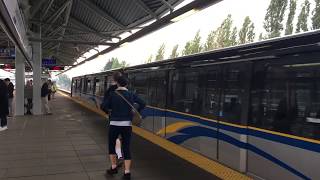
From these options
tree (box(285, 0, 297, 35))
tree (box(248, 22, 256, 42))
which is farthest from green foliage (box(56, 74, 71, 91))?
tree (box(285, 0, 297, 35))

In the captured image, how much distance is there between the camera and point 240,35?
41938 mm

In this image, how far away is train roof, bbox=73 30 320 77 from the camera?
5.07 m

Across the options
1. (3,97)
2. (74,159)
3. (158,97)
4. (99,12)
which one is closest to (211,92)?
(74,159)

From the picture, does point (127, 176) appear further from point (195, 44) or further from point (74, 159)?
point (195, 44)

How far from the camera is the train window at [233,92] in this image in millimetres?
6619

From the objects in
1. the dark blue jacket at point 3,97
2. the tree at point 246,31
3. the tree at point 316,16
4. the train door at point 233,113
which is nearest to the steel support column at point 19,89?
the dark blue jacket at point 3,97

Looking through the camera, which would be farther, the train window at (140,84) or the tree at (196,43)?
the tree at (196,43)

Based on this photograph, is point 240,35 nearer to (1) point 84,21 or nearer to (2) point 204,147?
(1) point 84,21

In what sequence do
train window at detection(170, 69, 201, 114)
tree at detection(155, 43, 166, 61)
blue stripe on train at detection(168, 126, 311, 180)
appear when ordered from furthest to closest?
tree at detection(155, 43, 166, 61)
train window at detection(170, 69, 201, 114)
blue stripe on train at detection(168, 126, 311, 180)

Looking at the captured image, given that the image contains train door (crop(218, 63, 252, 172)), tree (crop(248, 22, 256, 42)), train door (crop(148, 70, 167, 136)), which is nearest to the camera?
train door (crop(218, 63, 252, 172))

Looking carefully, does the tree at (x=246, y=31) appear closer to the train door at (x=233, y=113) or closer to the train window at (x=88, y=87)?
the train window at (x=88, y=87)

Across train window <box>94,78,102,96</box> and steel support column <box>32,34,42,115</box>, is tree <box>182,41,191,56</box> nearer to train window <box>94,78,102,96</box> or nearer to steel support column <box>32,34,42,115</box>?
train window <box>94,78,102,96</box>

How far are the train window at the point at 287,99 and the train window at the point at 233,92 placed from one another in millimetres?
356

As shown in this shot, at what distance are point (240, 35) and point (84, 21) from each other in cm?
2299
